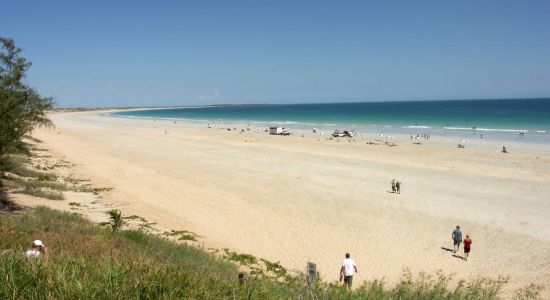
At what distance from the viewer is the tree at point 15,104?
1366cm

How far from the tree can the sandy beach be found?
213 inches

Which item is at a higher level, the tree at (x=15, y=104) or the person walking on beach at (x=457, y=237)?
the tree at (x=15, y=104)

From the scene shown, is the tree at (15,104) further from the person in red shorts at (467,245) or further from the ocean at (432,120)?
the ocean at (432,120)

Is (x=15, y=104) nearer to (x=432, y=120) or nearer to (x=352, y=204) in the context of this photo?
(x=352, y=204)

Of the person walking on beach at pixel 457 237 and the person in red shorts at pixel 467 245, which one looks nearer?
the person in red shorts at pixel 467 245

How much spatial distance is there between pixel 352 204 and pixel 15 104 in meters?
14.7

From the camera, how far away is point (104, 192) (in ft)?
70.5

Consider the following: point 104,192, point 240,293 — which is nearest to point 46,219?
point 104,192

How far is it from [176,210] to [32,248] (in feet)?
37.6

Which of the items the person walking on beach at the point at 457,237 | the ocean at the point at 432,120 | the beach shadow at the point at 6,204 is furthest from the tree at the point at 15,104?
the ocean at the point at 432,120

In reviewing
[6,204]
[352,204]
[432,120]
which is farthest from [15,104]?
[432,120]

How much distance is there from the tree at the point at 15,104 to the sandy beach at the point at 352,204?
17.8 feet

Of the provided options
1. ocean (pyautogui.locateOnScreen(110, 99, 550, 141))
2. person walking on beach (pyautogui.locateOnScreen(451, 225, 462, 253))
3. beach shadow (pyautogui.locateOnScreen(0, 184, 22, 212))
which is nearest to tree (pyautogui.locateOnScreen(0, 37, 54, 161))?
beach shadow (pyautogui.locateOnScreen(0, 184, 22, 212))

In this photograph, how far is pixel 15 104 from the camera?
14242 mm
